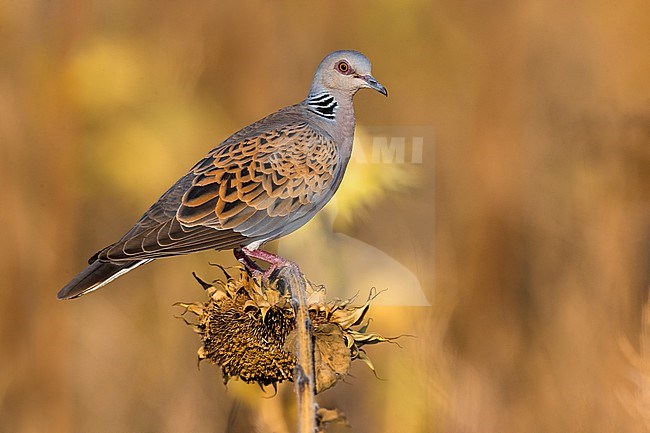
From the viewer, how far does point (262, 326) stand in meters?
1.05

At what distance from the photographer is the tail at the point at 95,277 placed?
4.22 feet

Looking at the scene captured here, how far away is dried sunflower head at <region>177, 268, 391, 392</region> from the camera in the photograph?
3.38 ft

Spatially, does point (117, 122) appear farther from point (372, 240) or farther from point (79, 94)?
point (372, 240)

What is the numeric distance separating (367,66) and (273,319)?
521mm

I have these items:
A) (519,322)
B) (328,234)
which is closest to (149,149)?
(328,234)

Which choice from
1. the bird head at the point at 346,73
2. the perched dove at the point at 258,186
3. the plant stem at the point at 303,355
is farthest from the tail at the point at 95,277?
the bird head at the point at 346,73

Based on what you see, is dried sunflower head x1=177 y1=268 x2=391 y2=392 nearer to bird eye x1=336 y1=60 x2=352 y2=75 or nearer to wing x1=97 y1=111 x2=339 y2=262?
wing x1=97 y1=111 x2=339 y2=262

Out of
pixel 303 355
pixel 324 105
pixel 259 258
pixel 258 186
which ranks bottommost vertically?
pixel 303 355

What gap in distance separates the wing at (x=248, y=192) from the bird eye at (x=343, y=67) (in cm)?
10

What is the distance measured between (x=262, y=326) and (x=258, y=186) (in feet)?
1.26

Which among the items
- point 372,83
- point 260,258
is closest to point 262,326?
point 260,258

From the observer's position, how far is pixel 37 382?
73.0 inches

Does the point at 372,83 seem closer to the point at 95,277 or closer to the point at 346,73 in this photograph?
the point at 346,73

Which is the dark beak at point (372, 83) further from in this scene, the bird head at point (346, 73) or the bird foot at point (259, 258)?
the bird foot at point (259, 258)
